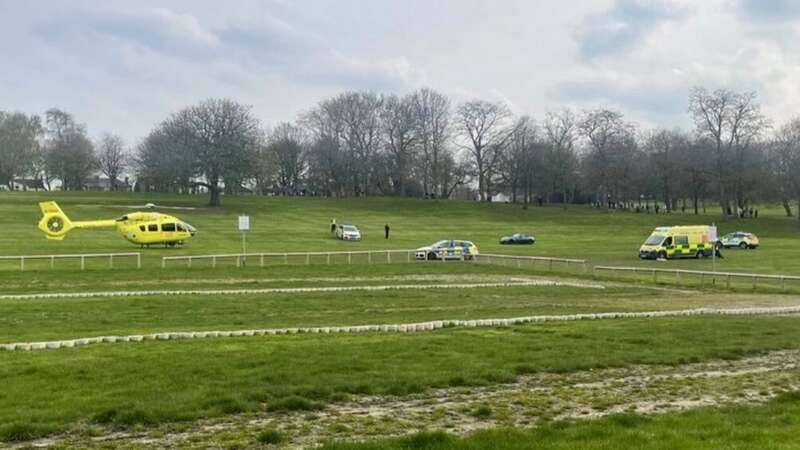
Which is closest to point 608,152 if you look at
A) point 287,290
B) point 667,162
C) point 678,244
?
point 667,162

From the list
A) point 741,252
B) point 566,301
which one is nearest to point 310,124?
point 741,252

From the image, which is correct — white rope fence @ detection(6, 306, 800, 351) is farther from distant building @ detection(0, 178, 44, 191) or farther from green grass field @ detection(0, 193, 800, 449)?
distant building @ detection(0, 178, 44, 191)

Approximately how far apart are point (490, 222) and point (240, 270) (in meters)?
59.8

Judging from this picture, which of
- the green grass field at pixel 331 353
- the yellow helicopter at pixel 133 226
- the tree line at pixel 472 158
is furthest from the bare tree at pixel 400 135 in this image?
the green grass field at pixel 331 353

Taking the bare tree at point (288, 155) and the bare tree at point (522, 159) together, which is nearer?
the bare tree at point (522, 159)

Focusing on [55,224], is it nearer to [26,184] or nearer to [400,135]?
[400,135]

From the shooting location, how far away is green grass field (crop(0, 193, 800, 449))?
25.7ft

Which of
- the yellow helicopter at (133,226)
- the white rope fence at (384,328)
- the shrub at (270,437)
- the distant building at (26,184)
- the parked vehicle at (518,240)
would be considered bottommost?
the parked vehicle at (518,240)

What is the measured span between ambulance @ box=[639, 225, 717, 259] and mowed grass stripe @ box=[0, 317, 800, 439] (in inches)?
1300

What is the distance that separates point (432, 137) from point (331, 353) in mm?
106534

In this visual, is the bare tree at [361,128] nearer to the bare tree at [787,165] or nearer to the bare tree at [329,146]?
the bare tree at [329,146]

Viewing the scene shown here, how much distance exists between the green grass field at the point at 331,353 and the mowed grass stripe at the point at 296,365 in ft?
0.11

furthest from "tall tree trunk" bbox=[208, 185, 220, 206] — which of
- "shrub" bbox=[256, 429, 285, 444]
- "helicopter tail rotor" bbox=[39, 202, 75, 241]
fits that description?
"shrub" bbox=[256, 429, 285, 444]

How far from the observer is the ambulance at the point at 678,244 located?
158 feet
